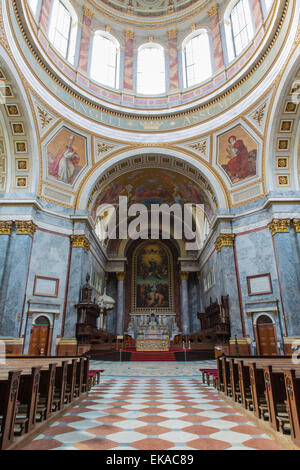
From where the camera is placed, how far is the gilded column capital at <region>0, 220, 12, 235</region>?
1472cm

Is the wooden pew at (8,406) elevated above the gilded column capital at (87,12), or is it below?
below

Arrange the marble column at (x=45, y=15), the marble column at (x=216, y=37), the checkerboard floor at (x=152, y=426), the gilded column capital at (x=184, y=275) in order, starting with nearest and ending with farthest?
the checkerboard floor at (x=152, y=426) → the marble column at (x=45, y=15) → the marble column at (x=216, y=37) → the gilded column capital at (x=184, y=275)

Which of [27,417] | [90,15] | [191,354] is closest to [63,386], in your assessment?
[27,417]

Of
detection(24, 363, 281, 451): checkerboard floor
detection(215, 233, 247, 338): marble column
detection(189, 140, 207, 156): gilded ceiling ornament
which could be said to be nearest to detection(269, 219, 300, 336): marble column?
detection(215, 233, 247, 338): marble column

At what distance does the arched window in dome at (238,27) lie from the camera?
1769 centimetres

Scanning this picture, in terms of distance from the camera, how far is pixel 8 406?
279 centimetres

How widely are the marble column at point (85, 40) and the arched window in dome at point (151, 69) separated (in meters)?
3.72

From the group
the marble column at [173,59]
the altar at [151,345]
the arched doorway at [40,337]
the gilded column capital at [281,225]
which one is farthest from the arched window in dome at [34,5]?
the altar at [151,345]

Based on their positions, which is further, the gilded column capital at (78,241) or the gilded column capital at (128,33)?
the gilded column capital at (128,33)

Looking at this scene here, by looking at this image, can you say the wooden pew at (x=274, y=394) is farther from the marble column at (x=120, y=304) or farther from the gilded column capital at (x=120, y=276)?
the gilded column capital at (x=120, y=276)

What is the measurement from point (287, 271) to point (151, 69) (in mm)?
16546

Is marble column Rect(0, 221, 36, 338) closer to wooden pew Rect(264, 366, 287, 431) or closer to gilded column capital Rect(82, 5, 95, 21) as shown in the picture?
wooden pew Rect(264, 366, 287, 431)

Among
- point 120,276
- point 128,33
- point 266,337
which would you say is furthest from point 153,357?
point 128,33
